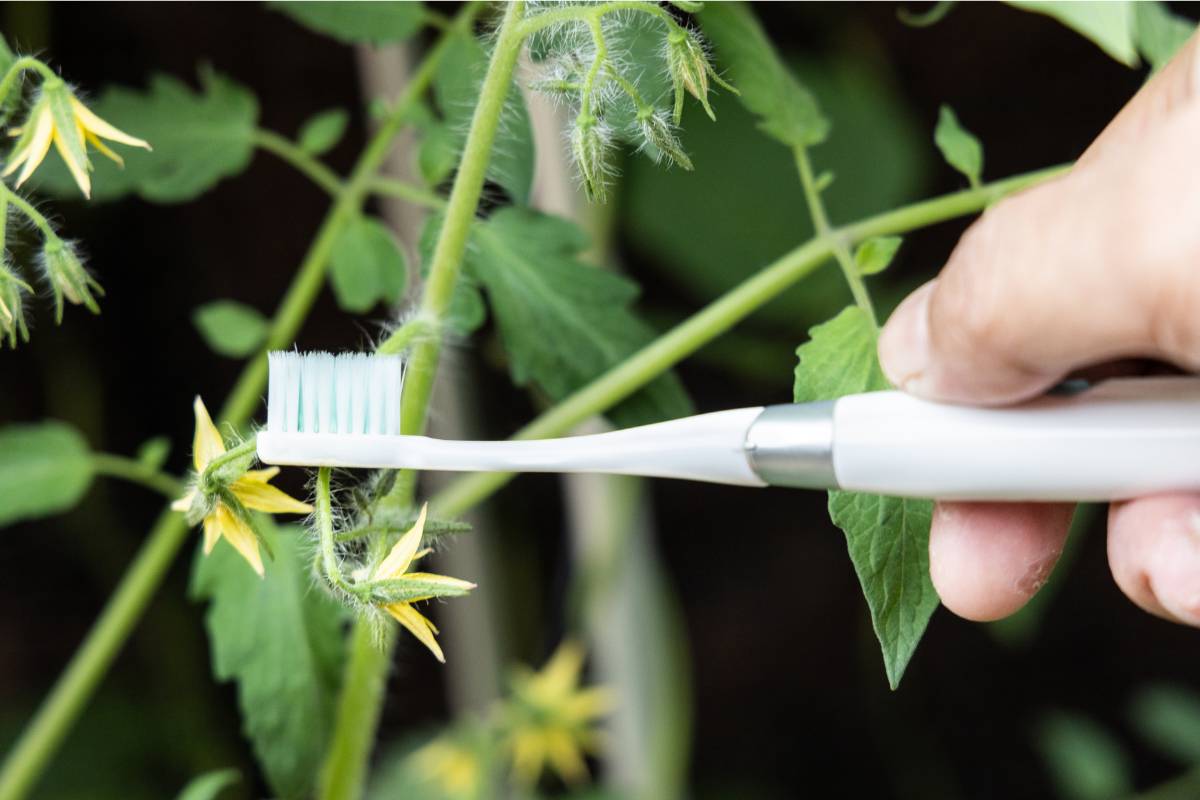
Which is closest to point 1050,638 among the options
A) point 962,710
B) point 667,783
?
point 962,710

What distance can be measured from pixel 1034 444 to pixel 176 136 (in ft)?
1.20

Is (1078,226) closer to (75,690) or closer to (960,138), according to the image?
(960,138)

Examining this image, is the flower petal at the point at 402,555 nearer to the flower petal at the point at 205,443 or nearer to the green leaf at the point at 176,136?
the flower petal at the point at 205,443

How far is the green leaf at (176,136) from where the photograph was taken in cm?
48

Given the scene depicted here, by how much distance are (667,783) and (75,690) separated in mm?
488

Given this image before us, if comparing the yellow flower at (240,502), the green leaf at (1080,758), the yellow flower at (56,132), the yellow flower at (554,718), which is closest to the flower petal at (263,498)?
the yellow flower at (240,502)

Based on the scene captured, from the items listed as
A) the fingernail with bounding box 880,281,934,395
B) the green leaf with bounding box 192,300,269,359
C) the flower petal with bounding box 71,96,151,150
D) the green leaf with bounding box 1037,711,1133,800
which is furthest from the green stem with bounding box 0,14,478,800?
the green leaf with bounding box 1037,711,1133,800

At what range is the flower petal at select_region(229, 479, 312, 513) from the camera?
1.09 feet

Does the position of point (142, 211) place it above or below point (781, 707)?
above

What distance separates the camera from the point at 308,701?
0.44m

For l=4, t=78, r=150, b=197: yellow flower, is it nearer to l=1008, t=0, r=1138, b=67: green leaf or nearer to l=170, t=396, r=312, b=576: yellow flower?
l=170, t=396, r=312, b=576: yellow flower

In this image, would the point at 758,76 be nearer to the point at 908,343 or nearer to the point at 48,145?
the point at 908,343

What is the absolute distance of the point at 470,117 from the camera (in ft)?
1.39

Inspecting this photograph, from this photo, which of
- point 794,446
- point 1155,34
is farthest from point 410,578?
point 1155,34
